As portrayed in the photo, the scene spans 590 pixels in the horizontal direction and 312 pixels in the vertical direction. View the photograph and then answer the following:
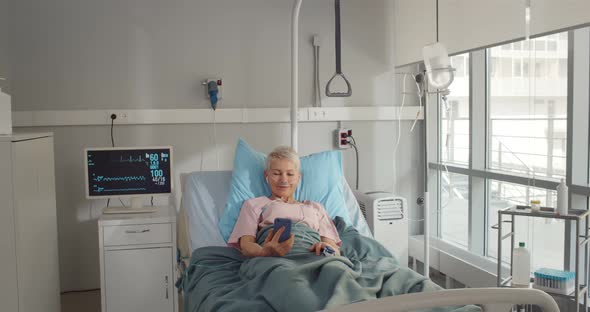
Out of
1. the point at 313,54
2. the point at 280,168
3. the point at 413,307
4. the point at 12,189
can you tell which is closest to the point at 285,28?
the point at 313,54

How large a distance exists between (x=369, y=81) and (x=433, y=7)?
71 cm

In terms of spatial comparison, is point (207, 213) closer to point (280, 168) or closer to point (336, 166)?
point (280, 168)

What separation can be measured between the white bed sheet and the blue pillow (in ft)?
0.26

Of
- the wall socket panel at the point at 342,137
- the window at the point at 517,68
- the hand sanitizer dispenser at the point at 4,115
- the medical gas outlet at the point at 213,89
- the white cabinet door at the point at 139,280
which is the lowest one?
the white cabinet door at the point at 139,280

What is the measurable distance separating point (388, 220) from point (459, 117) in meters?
0.99

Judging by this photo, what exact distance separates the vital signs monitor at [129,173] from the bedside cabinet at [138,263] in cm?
19

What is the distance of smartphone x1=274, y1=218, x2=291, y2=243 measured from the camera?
2430mm

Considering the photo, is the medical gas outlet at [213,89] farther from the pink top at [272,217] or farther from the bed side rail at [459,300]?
the bed side rail at [459,300]

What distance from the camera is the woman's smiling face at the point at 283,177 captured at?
2764 mm

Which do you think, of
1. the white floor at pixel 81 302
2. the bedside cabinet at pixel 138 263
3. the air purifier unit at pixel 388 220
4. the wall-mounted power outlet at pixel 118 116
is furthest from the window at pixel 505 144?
the white floor at pixel 81 302

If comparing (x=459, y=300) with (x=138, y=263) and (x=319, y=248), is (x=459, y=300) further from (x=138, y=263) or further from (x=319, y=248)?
(x=138, y=263)

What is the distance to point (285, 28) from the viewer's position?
150 inches

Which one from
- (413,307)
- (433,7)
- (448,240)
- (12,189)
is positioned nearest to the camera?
(413,307)

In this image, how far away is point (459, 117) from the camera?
152 inches
